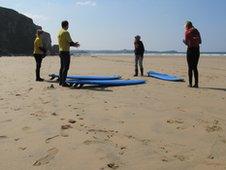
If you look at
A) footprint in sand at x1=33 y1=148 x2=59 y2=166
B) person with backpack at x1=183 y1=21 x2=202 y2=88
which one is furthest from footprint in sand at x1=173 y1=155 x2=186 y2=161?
person with backpack at x1=183 y1=21 x2=202 y2=88

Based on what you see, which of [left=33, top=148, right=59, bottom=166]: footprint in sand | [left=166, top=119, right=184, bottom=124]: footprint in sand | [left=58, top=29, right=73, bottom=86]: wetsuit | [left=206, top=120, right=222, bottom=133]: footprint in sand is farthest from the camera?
[left=58, top=29, right=73, bottom=86]: wetsuit

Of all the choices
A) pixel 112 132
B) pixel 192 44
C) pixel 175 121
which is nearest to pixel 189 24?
pixel 192 44

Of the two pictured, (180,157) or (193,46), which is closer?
(180,157)

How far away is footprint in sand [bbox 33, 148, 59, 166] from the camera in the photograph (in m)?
4.62

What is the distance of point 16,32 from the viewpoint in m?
68.2

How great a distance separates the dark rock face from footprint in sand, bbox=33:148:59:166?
5996 centimetres

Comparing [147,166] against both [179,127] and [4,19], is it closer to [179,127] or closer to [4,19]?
[179,127]

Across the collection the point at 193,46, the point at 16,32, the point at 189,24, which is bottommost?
the point at 193,46

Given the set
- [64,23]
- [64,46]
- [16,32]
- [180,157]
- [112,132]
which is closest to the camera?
[180,157]

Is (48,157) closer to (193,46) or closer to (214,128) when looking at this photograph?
(214,128)

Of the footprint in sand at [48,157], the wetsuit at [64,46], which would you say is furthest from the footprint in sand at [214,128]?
the wetsuit at [64,46]

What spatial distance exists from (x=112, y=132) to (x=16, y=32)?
2558 inches

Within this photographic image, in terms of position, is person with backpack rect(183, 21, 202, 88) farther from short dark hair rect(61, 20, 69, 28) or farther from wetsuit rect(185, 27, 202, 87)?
short dark hair rect(61, 20, 69, 28)

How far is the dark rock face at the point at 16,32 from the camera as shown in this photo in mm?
65188
